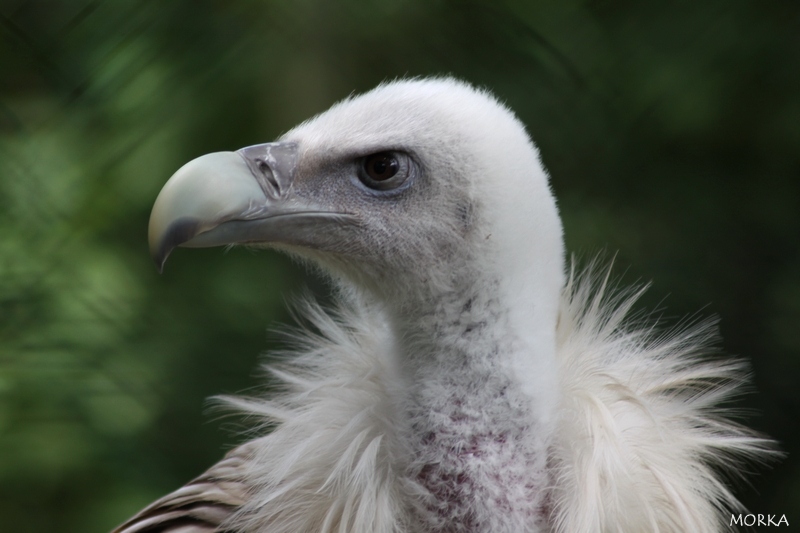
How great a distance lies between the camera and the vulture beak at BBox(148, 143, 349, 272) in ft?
3.26

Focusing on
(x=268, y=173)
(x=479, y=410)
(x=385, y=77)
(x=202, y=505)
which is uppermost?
(x=385, y=77)

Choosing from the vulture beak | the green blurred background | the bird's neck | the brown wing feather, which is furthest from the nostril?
the green blurred background

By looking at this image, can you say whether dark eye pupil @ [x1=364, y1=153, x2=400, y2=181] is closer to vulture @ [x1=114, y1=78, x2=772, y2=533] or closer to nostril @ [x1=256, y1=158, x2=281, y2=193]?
vulture @ [x1=114, y1=78, x2=772, y2=533]

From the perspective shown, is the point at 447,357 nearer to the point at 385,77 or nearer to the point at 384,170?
the point at 384,170

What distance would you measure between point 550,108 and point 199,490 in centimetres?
104

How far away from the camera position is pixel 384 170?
110 cm

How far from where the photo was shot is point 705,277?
185cm

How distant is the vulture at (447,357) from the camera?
1.03 meters

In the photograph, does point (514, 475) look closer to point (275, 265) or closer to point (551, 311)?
point (551, 311)

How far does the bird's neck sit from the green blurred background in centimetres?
76

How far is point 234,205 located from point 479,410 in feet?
1.26

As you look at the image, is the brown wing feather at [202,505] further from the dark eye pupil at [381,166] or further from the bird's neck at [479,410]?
the dark eye pupil at [381,166]

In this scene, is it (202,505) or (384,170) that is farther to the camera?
(202,505)

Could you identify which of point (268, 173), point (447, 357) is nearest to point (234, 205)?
point (268, 173)
